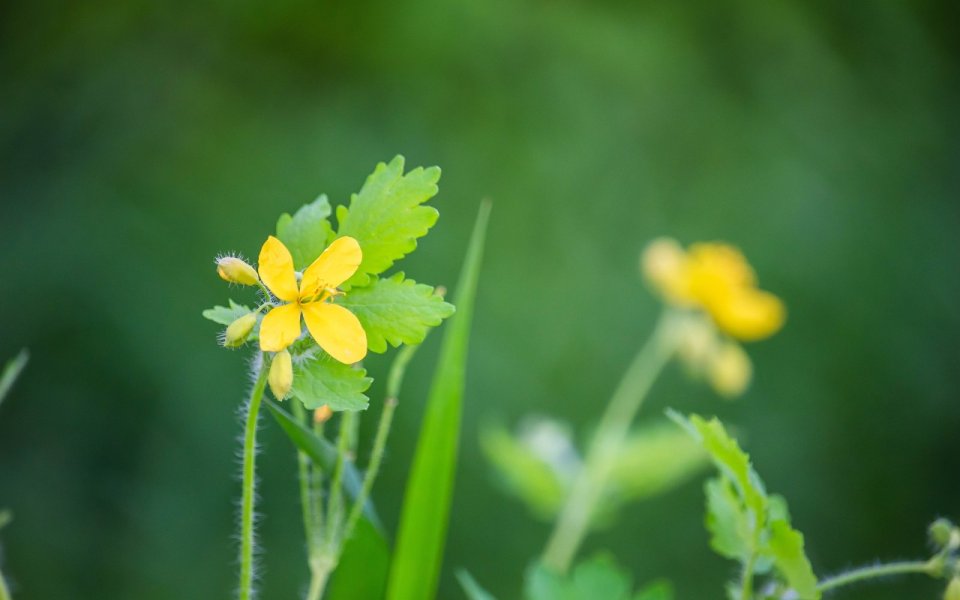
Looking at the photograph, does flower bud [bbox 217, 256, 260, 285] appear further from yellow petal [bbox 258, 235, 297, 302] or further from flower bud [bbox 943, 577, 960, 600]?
flower bud [bbox 943, 577, 960, 600]

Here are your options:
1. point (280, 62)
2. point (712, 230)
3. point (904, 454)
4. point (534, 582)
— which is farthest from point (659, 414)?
point (534, 582)

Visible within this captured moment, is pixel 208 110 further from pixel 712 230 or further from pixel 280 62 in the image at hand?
pixel 712 230

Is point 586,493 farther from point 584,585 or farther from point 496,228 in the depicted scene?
point 496,228

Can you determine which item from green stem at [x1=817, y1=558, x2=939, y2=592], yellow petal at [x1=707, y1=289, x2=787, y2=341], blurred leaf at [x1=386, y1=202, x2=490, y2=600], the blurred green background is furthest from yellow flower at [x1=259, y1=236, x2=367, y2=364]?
the blurred green background

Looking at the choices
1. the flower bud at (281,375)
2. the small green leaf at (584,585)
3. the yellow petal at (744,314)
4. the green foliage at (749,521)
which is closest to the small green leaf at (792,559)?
the green foliage at (749,521)

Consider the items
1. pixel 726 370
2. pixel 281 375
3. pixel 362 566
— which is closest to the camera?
pixel 281 375

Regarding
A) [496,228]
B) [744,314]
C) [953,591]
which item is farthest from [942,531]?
[496,228]
